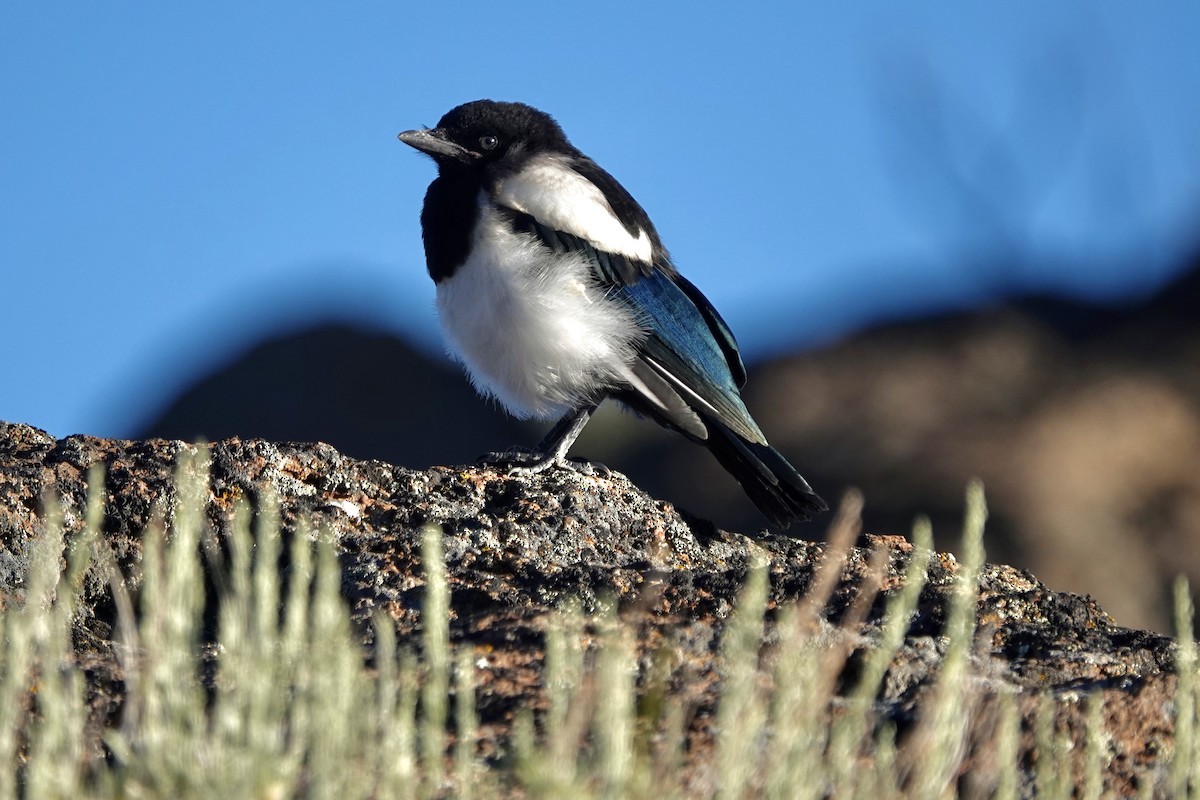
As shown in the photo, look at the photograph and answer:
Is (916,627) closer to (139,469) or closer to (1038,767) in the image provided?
(1038,767)

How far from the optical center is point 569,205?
212 inches

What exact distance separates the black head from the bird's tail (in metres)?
1.40

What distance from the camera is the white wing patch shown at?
5355 mm

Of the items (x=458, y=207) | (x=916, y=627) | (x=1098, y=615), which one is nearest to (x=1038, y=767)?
(x=916, y=627)

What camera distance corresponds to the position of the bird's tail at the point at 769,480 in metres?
4.97

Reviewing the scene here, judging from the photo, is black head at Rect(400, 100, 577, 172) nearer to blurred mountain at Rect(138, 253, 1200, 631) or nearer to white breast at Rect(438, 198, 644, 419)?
white breast at Rect(438, 198, 644, 419)

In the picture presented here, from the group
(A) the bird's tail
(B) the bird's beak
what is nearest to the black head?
(B) the bird's beak

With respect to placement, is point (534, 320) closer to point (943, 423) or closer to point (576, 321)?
point (576, 321)

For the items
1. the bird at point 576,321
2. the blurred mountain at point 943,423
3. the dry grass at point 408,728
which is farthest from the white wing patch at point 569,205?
the dry grass at point 408,728

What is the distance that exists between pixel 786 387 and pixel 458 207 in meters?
5.72

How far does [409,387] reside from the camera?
1205 centimetres

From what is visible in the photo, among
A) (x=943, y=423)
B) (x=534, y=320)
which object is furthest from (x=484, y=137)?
(x=943, y=423)

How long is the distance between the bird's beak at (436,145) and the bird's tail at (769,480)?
148cm

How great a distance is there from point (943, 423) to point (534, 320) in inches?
213
